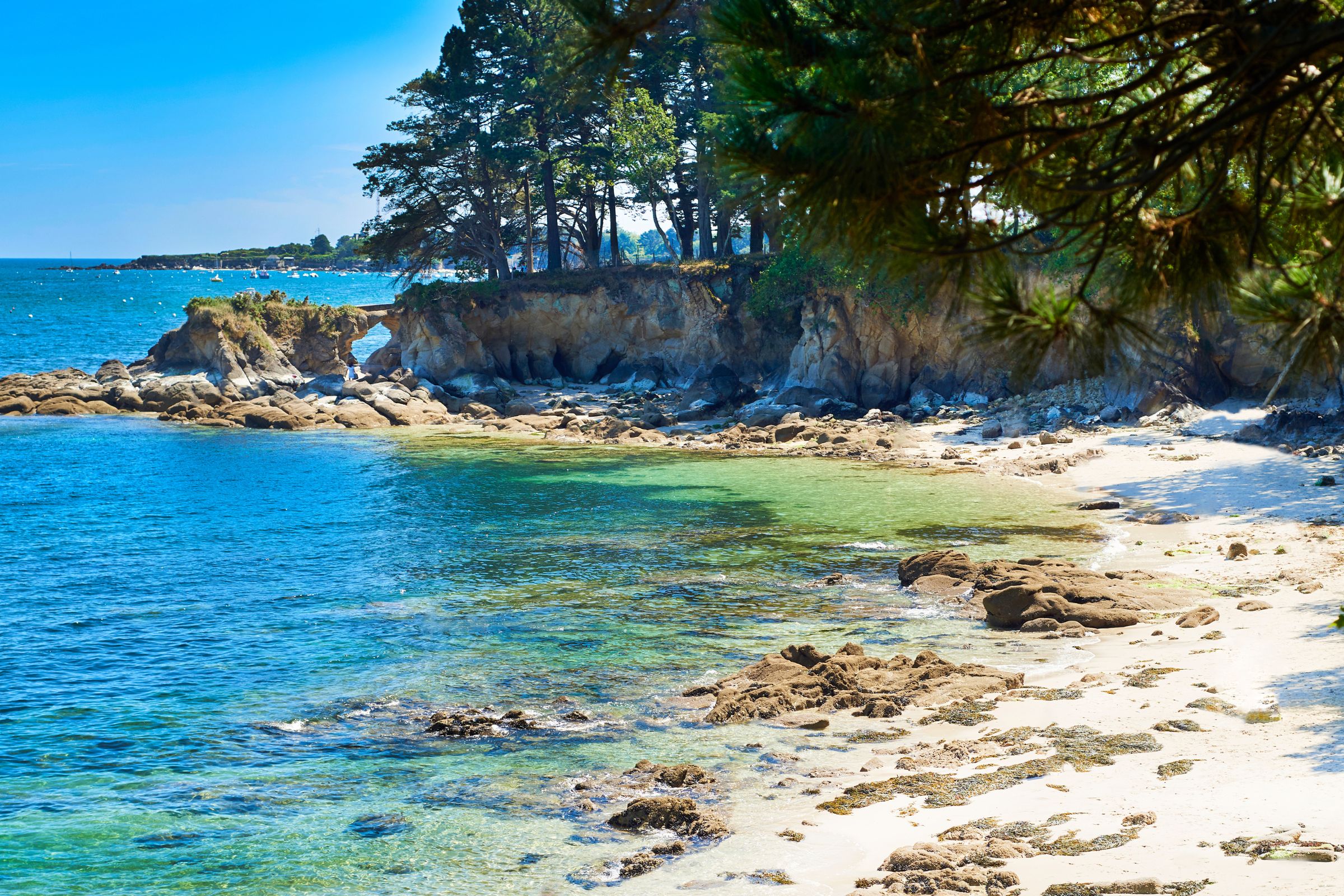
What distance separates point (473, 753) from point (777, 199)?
24.2 feet

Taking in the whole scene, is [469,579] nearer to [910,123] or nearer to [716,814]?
[716,814]

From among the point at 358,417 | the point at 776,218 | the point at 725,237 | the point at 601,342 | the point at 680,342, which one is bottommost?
the point at 358,417

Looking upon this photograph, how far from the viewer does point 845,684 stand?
464 inches

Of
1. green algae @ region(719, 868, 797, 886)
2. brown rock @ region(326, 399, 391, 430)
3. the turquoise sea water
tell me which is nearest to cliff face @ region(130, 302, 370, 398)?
the turquoise sea water

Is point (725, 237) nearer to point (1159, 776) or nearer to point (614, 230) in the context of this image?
point (614, 230)

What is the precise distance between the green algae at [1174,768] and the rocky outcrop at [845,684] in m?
2.93

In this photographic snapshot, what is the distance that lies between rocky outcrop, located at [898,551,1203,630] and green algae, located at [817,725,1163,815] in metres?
4.63

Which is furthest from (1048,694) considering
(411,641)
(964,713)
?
(411,641)

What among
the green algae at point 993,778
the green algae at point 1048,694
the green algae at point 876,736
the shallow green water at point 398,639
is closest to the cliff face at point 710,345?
the shallow green water at point 398,639

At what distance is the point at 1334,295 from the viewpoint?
199 inches

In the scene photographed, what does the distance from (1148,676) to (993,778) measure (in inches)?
123

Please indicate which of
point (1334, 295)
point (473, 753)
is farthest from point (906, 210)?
point (473, 753)

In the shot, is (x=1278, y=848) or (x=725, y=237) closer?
(x=1278, y=848)

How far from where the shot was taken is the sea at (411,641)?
29.0 ft
